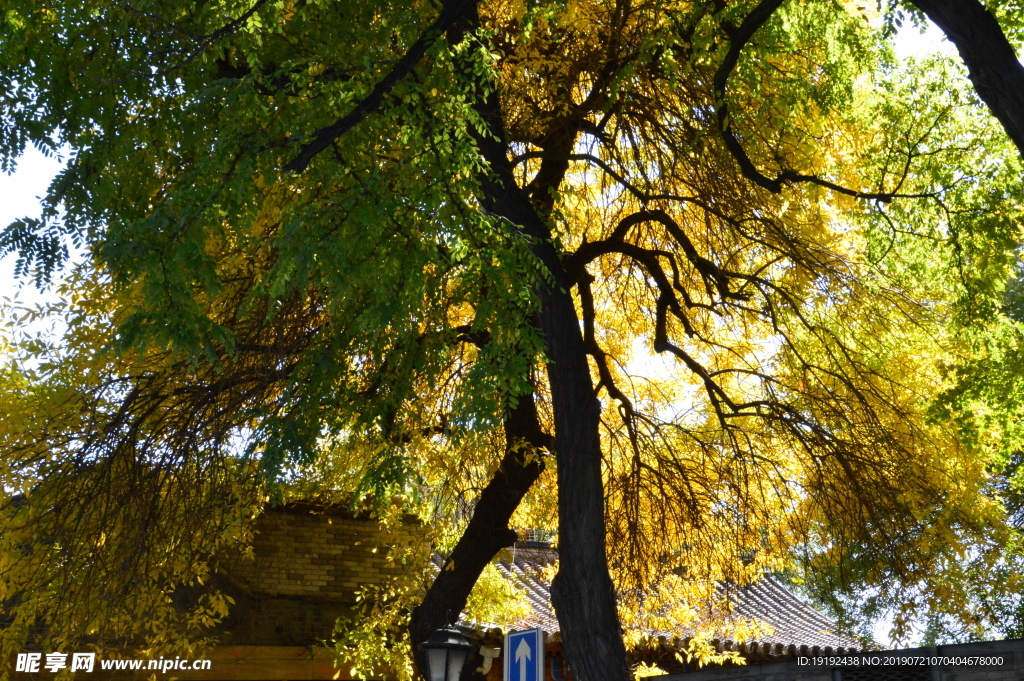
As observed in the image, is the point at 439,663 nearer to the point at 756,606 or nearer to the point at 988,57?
the point at 988,57

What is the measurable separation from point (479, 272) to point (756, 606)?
13536 millimetres

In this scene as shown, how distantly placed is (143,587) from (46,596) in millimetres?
1299

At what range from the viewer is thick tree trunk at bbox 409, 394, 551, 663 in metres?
10.3

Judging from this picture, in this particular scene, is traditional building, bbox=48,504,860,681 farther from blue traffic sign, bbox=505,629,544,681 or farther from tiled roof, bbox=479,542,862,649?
blue traffic sign, bbox=505,629,544,681

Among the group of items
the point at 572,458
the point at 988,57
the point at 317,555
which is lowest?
the point at 317,555

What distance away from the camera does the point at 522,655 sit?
6230 mm

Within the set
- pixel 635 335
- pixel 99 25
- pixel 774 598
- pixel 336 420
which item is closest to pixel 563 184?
pixel 635 335

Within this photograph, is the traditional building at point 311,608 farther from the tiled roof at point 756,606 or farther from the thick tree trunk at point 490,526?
the thick tree trunk at point 490,526

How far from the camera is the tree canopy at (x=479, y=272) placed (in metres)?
7.12

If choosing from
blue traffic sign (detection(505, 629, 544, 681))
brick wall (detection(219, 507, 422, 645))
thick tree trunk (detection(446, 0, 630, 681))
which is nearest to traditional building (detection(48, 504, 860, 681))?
brick wall (detection(219, 507, 422, 645))

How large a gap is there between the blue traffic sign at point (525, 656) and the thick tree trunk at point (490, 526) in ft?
12.7

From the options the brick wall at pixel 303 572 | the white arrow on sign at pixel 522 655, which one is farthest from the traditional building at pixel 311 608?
the white arrow on sign at pixel 522 655

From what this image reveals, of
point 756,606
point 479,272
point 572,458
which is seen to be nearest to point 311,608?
point 572,458

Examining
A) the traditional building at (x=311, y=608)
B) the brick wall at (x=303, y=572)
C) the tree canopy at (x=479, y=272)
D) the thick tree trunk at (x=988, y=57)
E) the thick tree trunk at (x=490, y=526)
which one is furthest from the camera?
the brick wall at (x=303, y=572)
